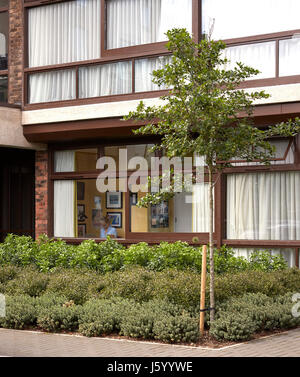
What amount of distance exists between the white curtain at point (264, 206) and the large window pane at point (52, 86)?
4357 mm

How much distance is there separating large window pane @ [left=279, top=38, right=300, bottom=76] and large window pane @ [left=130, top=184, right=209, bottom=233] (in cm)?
313

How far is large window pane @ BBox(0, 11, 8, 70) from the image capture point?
1698 centimetres

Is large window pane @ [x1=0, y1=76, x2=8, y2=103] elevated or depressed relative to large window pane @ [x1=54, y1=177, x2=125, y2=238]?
elevated

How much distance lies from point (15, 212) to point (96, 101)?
220 inches

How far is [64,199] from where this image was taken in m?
16.6

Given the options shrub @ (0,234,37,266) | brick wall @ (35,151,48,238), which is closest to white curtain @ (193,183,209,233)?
shrub @ (0,234,37,266)

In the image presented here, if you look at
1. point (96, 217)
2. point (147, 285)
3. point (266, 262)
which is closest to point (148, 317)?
point (147, 285)

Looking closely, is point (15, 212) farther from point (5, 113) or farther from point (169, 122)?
point (169, 122)

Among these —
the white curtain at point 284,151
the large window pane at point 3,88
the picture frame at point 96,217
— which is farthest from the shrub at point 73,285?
the large window pane at point 3,88

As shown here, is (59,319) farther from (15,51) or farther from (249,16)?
(15,51)

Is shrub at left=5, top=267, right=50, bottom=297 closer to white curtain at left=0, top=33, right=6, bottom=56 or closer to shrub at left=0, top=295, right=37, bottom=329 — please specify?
shrub at left=0, top=295, right=37, bottom=329

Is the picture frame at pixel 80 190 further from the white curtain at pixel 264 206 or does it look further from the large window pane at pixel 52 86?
the white curtain at pixel 264 206

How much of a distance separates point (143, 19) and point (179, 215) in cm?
449

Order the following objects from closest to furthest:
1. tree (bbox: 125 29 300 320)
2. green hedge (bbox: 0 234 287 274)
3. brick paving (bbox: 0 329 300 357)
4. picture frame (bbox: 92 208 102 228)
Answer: brick paving (bbox: 0 329 300 357) → tree (bbox: 125 29 300 320) → green hedge (bbox: 0 234 287 274) → picture frame (bbox: 92 208 102 228)
